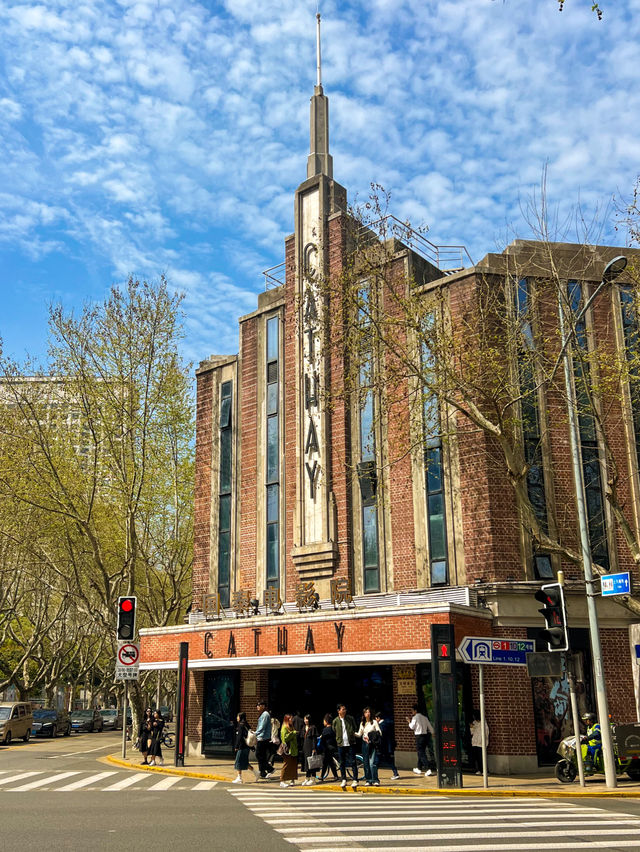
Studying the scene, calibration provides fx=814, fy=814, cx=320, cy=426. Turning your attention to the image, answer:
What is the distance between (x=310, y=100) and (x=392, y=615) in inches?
763

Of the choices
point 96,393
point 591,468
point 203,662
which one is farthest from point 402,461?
point 96,393

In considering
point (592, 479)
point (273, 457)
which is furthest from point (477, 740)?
Result: point (273, 457)

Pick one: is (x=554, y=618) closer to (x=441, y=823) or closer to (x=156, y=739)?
(x=441, y=823)

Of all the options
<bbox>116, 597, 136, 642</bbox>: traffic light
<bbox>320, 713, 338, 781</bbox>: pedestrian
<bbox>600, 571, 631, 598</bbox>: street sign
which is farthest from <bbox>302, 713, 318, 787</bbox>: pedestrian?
<bbox>600, 571, 631, 598</bbox>: street sign

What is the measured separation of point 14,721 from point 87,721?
1636 centimetres

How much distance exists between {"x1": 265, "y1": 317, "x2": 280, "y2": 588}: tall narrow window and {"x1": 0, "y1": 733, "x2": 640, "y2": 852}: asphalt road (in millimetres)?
9620

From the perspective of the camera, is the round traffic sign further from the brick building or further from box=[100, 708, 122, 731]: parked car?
box=[100, 708, 122, 731]: parked car

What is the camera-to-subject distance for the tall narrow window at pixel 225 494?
28.6 metres

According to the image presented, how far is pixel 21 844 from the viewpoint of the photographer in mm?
9406

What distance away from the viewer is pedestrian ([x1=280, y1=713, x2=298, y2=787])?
17.9 meters

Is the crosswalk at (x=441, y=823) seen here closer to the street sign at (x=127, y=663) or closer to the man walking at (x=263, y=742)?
the man walking at (x=263, y=742)

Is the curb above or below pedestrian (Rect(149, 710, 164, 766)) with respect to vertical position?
below

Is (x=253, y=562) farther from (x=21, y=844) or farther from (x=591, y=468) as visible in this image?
(x=21, y=844)

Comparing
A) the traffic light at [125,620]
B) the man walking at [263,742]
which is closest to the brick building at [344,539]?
the man walking at [263,742]
